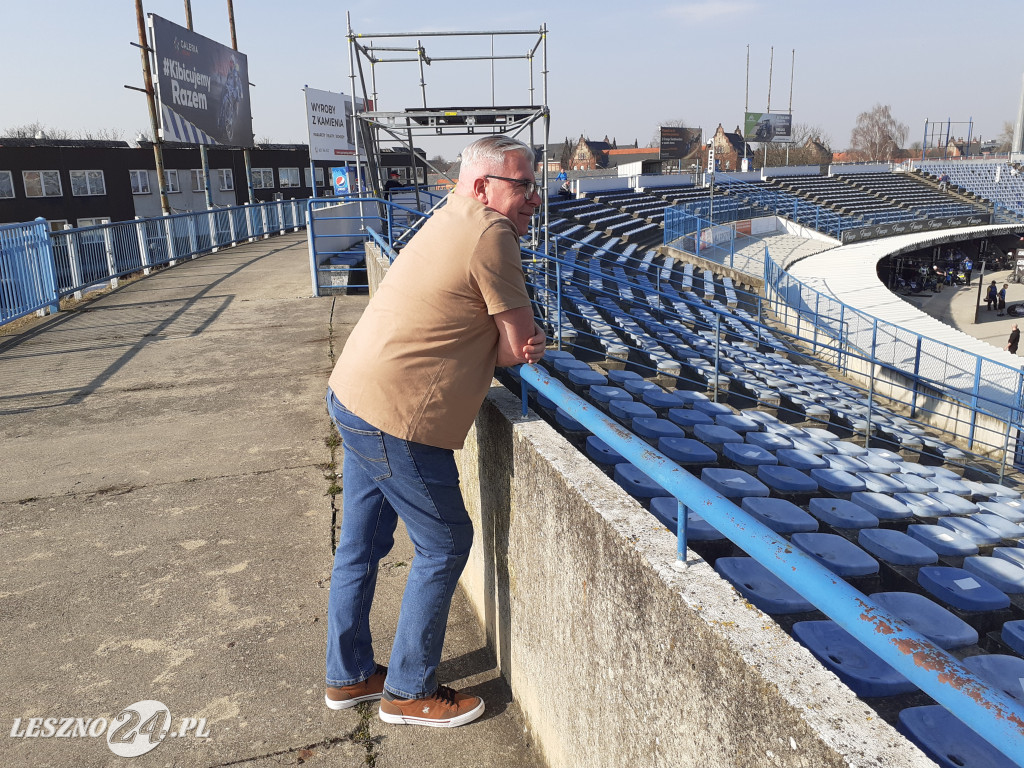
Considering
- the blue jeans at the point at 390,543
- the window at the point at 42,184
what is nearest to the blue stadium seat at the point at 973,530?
the blue jeans at the point at 390,543

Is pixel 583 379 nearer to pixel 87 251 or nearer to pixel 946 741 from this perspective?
pixel 946 741

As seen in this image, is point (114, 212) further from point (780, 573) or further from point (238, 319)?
point (780, 573)

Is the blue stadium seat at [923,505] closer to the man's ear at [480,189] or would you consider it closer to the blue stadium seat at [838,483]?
the blue stadium seat at [838,483]

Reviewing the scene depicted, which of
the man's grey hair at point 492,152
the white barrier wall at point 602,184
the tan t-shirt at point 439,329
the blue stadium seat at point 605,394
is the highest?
the white barrier wall at point 602,184

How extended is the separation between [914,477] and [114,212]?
38.4m

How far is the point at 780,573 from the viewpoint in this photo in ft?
4.24

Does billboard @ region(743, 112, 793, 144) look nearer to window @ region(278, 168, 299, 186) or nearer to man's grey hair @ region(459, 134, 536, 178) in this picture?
window @ region(278, 168, 299, 186)

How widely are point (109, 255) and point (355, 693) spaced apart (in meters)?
11.9

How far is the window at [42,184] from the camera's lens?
3297 centimetres

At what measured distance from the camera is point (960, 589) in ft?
12.8

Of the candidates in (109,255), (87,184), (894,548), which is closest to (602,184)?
(87,184)

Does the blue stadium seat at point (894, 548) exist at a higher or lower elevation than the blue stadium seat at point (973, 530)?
higher

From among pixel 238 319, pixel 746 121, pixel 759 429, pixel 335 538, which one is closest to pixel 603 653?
pixel 335 538

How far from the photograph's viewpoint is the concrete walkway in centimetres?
231
